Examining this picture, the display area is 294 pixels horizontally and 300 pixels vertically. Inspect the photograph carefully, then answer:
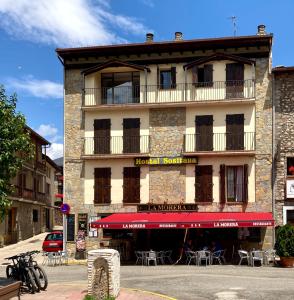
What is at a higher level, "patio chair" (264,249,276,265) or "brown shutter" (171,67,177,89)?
"brown shutter" (171,67,177,89)

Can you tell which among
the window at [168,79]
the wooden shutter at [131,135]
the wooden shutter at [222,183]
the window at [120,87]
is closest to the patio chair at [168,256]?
the wooden shutter at [222,183]

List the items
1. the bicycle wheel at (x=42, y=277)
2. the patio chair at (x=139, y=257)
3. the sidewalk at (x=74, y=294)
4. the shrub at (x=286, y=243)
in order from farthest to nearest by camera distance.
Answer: the patio chair at (x=139, y=257) < the shrub at (x=286, y=243) < the bicycle wheel at (x=42, y=277) < the sidewalk at (x=74, y=294)

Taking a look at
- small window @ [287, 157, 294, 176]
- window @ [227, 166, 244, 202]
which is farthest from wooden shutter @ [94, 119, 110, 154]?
small window @ [287, 157, 294, 176]

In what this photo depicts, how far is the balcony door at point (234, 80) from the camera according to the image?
2941 cm

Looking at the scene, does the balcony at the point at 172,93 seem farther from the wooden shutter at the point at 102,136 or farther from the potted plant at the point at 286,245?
the potted plant at the point at 286,245

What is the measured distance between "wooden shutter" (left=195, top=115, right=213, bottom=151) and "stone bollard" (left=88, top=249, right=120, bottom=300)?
15308 millimetres

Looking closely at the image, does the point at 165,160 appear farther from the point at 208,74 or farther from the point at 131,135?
the point at 208,74

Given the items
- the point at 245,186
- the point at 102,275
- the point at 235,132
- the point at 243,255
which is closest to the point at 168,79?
the point at 235,132

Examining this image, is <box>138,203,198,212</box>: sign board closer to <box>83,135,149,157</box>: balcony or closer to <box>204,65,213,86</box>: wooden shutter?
<box>83,135,149,157</box>: balcony

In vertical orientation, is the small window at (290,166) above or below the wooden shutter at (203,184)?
above

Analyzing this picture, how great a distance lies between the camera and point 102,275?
14.5 metres

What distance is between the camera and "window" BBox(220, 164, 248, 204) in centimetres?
2883

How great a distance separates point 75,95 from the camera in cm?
3147

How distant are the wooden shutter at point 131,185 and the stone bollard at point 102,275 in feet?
50.0
